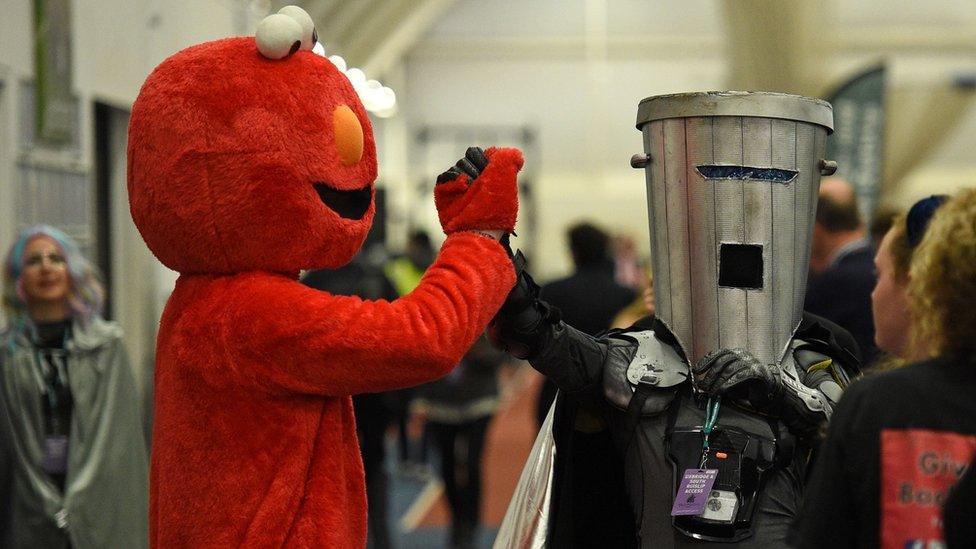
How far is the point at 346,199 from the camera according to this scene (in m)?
2.45

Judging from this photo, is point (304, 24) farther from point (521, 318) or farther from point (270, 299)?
point (521, 318)

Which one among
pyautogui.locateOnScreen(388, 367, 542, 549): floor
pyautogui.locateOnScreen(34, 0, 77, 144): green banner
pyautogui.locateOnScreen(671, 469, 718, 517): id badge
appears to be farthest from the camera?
pyautogui.locateOnScreen(388, 367, 542, 549): floor

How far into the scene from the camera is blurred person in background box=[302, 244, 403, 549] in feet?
18.2

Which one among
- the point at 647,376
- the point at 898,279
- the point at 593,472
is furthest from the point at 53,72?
the point at 898,279

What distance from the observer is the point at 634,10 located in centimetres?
2136

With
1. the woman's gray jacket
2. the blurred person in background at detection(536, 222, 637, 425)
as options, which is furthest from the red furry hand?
the blurred person in background at detection(536, 222, 637, 425)

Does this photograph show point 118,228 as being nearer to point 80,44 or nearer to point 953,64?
point 80,44

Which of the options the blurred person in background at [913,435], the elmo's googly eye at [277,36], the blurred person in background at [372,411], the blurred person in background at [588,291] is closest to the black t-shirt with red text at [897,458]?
the blurred person in background at [913,435]

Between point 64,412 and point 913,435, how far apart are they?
2848 mm

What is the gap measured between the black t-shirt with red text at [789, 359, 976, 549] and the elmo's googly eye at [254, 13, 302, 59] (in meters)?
1.21

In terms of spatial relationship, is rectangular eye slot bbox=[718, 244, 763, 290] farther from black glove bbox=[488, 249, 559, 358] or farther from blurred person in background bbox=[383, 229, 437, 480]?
blurred person in background bbox=[383, 229, 437, 480]

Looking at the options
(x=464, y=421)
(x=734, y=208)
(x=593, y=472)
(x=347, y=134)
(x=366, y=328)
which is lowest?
(x=464, y=421)

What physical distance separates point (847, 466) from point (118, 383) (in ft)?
9.02

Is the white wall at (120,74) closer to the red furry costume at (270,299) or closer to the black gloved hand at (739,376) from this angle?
the red furry costume at (270,299)
